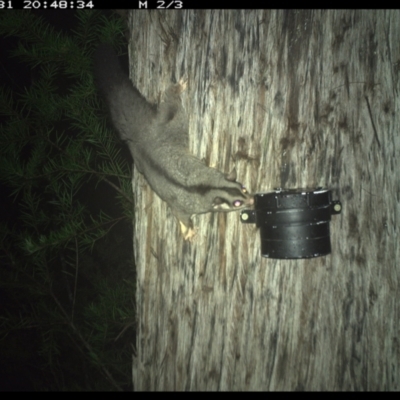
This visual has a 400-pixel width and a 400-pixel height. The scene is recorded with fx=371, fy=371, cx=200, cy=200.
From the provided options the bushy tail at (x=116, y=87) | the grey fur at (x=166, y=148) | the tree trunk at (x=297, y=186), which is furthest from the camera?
the bushy tail at (x=116, y=87)

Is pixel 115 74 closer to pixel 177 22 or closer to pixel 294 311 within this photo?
pixel 177 22

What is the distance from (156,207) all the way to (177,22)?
759 millimetres

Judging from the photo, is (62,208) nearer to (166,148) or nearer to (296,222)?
(166,148)

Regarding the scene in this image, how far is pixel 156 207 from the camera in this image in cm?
156

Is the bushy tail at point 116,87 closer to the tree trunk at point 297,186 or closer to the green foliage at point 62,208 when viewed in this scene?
the green foliage at point 62,208

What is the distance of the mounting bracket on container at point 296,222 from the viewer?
1231 millimetres

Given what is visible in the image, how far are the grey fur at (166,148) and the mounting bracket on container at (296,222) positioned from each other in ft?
0.70

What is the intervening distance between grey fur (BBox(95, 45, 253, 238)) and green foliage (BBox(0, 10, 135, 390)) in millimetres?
158

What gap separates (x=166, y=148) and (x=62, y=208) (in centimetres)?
77

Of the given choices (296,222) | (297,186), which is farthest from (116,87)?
(296,222)

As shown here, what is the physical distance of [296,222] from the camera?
123 cm

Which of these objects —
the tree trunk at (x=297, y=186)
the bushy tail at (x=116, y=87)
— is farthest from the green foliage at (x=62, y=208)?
the tree trunk at (x=297, y=186)

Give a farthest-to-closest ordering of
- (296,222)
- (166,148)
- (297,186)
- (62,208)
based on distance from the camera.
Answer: (62,208) → (166,148) → (297,186) → (296,222)

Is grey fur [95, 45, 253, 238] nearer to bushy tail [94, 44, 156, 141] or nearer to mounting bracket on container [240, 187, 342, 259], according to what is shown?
bushy tail [94, 44, 156, 141]
